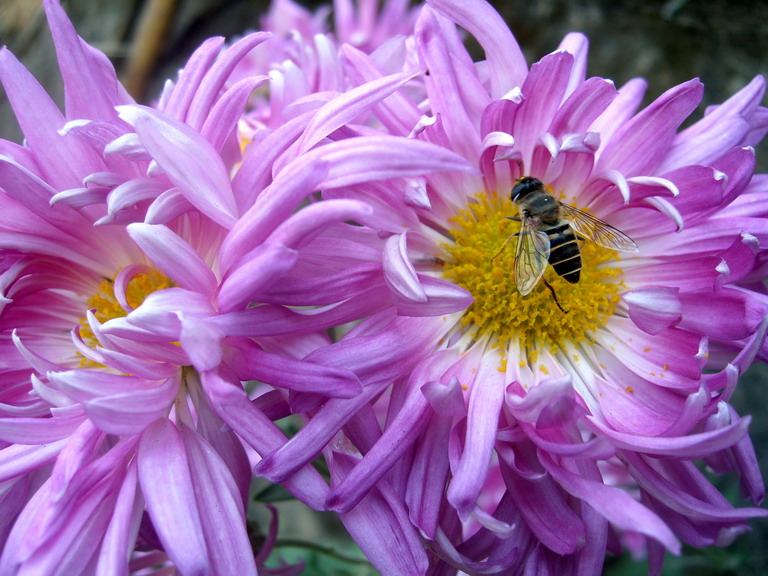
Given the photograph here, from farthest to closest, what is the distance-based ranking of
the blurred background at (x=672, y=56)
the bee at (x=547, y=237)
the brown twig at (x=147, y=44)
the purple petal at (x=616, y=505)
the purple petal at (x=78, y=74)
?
1. the brown twig at (x=147, y=44)
2. the blurred background at (x=672, y=56)
3. the bee at (x=547, y=237)
4. the purple petal at (x=78, y=74)
5. the purple petal at (x=616, y=505)

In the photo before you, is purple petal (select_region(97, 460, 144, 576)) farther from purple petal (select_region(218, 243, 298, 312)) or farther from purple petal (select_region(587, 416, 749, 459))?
purple petal (select_region(587, 416, 749, 459))

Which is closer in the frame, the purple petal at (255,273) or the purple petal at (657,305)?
the purple petal at (255,273)

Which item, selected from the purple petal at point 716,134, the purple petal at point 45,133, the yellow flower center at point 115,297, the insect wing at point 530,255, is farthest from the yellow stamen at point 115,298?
the purple petal at point 716,134

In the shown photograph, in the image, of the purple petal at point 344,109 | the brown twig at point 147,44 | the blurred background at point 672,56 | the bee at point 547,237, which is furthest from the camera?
the brown twig at point 147,44

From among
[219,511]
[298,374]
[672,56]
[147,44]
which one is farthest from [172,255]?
[147,44]

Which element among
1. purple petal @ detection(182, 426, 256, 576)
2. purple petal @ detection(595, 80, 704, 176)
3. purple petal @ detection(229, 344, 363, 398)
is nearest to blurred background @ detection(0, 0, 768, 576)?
purple petal @ detection(182, 426, 256, 576)

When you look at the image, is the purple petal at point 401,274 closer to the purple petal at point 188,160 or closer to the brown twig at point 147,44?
the purple petal at point 188,160

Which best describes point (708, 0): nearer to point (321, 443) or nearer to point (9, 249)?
point (321, 443)

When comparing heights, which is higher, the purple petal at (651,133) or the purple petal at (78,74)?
the purple petal at (651,133)
